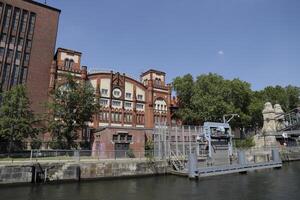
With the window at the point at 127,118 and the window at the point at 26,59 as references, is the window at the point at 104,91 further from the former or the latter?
the window at the point at 26,59

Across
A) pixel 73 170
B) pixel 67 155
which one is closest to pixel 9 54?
pixel 67 155

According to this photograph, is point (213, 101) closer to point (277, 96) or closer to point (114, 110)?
point (114, 110)

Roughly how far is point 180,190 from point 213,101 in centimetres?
4138

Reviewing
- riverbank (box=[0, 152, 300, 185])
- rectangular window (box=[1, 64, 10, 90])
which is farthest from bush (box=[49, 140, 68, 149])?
rectangular window (box=[1, 64, 10, 90])

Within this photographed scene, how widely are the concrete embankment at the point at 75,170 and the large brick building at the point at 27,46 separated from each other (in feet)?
91.2

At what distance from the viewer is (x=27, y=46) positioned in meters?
57.2

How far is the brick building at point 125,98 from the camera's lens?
2012 inches

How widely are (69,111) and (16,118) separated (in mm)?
8162

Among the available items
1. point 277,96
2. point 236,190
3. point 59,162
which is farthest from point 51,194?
point 277,96

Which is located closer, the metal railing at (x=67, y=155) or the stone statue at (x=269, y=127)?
the metal railing at (x=67, y=155)

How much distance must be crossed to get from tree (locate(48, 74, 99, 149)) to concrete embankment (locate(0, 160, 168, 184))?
41.2 ft

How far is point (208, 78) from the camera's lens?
68875mm

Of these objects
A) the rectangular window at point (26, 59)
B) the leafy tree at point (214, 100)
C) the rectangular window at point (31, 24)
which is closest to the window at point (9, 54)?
the rectangular window at point (26, 59)

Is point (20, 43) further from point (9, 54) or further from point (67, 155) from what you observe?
point (67, 155)
